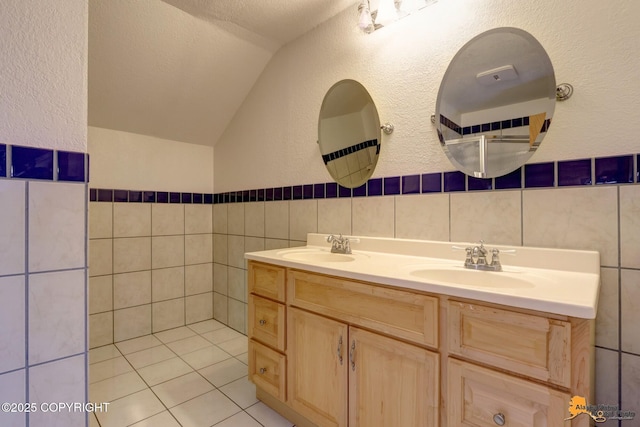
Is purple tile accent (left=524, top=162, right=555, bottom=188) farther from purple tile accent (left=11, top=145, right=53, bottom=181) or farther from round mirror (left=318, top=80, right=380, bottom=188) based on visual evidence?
purple tile accent (left=11, top=145, right=53, bottom=181)

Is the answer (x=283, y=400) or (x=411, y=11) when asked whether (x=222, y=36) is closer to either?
(x=411, y=11)

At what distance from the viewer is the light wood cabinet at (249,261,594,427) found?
28.4 inches

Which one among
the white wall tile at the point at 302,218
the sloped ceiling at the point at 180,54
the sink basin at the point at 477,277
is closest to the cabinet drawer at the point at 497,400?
the sink basin at the point at 477,277

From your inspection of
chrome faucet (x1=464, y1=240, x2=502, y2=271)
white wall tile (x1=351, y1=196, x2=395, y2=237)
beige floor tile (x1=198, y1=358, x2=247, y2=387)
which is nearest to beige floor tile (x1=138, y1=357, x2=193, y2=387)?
beige floor tile (x1=198, y1=358, x2=247, y2=387)

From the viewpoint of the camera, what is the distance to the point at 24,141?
87cm

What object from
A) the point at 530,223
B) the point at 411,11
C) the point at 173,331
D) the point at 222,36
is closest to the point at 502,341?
the point at 530,223

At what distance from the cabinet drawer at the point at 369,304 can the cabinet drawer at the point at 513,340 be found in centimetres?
8

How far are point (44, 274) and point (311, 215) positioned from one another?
129 centimetres

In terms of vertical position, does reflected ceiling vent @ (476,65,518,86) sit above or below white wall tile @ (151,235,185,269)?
above

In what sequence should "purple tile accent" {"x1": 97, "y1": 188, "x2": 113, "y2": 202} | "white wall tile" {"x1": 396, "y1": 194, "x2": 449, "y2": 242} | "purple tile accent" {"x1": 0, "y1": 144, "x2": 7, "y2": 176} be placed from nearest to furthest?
1. "purple tile accent" {"x1": 0, "y1": 144, "x2": 7, "y2": 176}
2. "white wall tile" {"x1": 396, "y1": 194, "x2": 449, "y2": 242}
3. "purple tile accent" {"x1": 97, "y1": 188, "x2": 113, "y2": 202}

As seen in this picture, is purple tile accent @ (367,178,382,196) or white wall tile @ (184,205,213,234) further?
white wall tile @ (184,205,213,234)

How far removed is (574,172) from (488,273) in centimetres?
46

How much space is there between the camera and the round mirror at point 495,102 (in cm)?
112

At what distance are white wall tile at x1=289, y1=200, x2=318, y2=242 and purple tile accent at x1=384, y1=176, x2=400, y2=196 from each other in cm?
51
